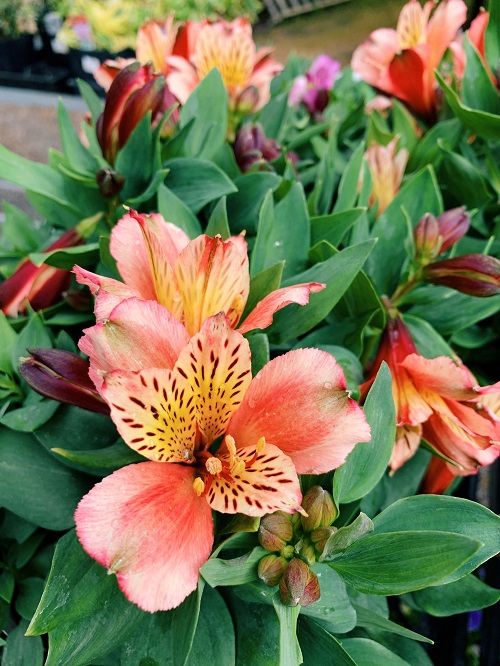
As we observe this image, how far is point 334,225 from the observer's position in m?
0.62

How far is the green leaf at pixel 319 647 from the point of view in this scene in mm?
420

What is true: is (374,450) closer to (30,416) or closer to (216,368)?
(216,368)

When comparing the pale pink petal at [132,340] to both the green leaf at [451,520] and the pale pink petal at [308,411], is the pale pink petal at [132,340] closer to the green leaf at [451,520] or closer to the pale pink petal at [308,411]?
the pale pink petal at [308,411]

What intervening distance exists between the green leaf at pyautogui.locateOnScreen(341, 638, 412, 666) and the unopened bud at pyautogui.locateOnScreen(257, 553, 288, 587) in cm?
16

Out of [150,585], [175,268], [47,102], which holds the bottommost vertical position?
[47,102]

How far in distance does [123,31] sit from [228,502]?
11.7ft

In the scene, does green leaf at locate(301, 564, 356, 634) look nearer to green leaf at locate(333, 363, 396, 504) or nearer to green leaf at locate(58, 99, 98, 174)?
green leaf at locate(333, 363, 396, 504)

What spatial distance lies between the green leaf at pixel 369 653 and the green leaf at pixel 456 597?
10 centimetres

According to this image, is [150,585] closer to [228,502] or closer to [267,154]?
[228,502]

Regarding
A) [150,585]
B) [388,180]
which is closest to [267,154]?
[388,180]

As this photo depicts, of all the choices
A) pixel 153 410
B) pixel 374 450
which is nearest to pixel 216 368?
pixel 153 410

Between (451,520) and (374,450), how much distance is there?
8cm

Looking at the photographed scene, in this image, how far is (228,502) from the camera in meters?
0.36

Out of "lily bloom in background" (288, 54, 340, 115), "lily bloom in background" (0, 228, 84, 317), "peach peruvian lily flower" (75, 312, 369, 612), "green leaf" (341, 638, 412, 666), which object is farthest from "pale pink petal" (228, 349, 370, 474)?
"lily bloom in background" (288, 54, 340, 115)
